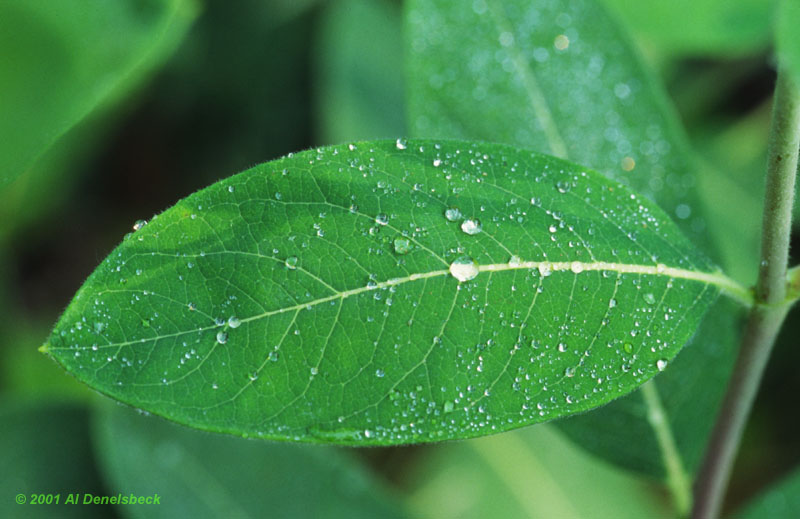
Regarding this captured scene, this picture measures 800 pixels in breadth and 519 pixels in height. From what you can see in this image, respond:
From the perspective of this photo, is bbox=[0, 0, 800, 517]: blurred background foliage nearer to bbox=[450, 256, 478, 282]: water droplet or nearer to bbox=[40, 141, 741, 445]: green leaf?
bbox=[40, 141, 741, 445]: green leaf

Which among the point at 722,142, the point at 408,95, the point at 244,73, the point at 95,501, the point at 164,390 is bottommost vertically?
the point at 95,501

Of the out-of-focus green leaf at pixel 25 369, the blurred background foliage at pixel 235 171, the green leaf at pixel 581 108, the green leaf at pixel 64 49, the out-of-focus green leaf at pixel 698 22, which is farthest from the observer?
the out-of-focus green leaf at pixel 25 369

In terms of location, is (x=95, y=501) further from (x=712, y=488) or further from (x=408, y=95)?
(x=712, y=488)

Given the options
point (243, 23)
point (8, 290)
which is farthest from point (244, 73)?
point (8, 290)

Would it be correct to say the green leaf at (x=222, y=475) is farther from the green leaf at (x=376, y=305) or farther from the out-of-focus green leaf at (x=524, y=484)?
the green leaf at (x=376, y=305)

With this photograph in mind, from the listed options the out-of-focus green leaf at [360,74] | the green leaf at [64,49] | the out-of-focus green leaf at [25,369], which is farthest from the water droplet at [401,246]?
the out-of-focus green leaf at [25,369]

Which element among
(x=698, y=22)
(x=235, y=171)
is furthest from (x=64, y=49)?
(x=698, y=22)
